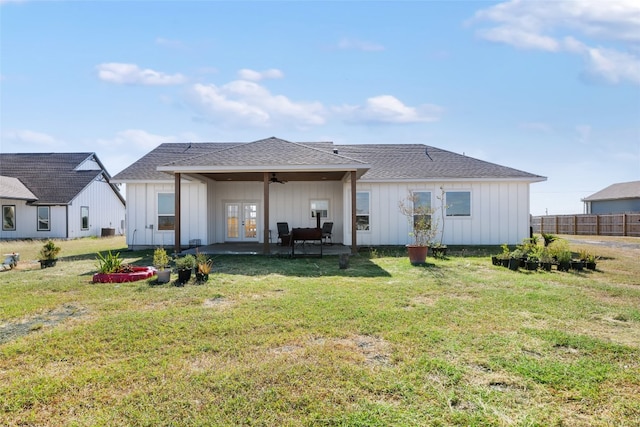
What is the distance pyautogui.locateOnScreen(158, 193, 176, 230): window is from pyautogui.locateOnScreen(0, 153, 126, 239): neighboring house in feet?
26.9

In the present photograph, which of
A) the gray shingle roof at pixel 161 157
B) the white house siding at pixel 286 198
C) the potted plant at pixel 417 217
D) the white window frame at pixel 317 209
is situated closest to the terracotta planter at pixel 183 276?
the potted plant at pixel 417 217

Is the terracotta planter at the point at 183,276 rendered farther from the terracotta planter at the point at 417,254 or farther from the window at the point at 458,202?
the window at the point at 458,202

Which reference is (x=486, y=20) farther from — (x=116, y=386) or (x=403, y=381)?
(x=116, y=386)

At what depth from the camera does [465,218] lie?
14.6m

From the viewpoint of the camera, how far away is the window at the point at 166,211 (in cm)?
1506

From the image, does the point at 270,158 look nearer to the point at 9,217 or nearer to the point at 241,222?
the point at 241,222

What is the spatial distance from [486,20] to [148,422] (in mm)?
11407

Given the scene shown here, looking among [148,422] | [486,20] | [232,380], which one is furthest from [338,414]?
[486,20]

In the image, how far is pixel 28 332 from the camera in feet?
14.9

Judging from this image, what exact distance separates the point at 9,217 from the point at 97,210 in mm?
4691

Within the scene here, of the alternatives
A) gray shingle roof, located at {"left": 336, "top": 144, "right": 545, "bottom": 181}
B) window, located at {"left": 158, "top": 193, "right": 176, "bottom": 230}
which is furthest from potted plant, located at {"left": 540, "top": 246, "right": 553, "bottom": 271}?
window, located at {"left": 158, "top": 193, "right": 176, "bottom": 230}

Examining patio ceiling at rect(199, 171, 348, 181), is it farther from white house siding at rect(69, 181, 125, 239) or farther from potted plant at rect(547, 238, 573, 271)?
white house siding at rect(69, 181, 125, 239)

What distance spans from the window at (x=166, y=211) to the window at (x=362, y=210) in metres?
7.36

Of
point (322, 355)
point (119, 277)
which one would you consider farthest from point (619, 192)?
point (119, 277)
